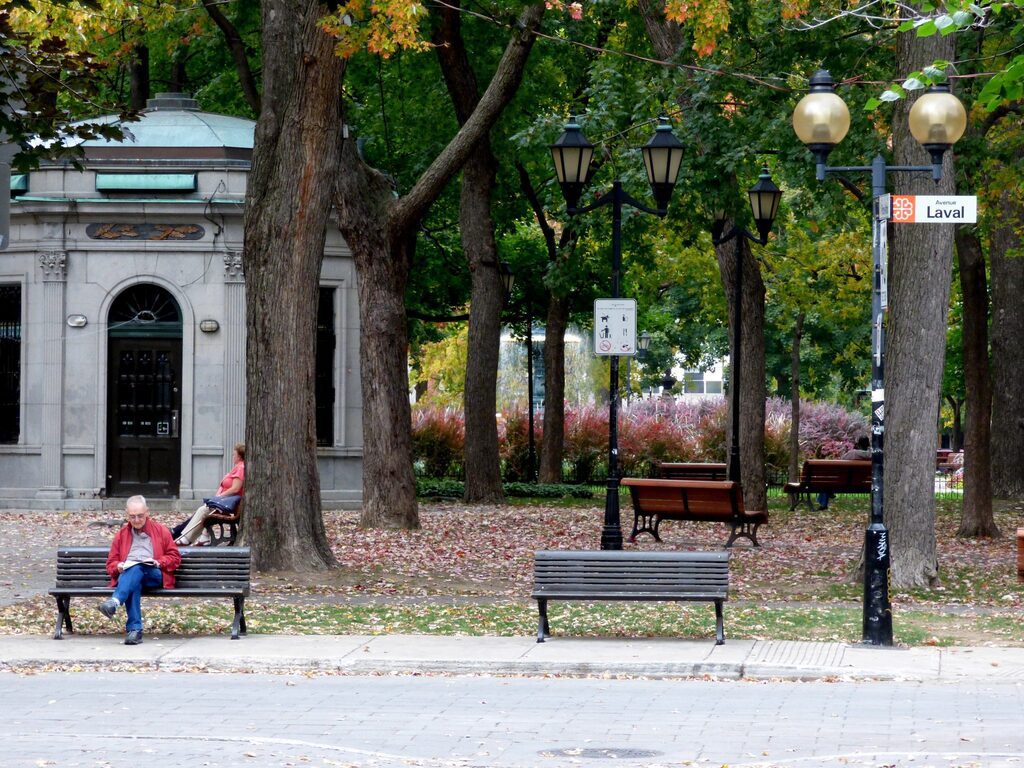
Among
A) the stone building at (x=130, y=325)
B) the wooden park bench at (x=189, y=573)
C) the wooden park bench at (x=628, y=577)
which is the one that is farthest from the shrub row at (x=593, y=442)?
the wooden park bench at (x=189, y=573)

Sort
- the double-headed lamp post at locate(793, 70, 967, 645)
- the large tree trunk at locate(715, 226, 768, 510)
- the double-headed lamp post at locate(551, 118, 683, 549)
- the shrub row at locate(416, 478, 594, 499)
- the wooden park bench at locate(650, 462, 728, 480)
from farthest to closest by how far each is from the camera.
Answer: the shrub row at locate(416, 478, 594, 499), the wooden park bench at locate(650, 462, 728, 480), the large tree trunk at locate(715, 226, 768, 510), the double-headed lamp post at locate(551, 118, 683, 549), the double-headed lamp post at locate(793, 70, 967, 645)

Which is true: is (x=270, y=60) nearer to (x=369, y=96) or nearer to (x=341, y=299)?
(x=341, y=299)

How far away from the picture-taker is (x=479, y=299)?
2978cm

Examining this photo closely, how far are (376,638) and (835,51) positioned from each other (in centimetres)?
1211

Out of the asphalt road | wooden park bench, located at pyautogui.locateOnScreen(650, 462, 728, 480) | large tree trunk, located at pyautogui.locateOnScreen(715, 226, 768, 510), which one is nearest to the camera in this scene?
the asphalt road

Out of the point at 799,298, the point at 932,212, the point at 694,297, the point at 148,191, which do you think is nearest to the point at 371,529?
the point at 148,191

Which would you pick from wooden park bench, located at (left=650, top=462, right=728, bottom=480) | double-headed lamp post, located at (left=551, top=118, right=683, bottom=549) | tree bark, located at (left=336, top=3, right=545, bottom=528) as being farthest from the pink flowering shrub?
double-headed lamp post, located at (left=551, top=118, right=683, bottom=549)

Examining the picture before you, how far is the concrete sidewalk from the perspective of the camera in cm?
1219

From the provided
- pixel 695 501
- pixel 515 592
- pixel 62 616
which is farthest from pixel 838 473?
pixel 62 616

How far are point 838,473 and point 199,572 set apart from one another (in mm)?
18560

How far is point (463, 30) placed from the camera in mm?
29531

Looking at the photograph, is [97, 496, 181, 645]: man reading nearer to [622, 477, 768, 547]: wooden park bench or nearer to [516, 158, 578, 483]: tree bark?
[622, 477, 768, 547]: wooden park bench

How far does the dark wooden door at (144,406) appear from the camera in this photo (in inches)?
1112

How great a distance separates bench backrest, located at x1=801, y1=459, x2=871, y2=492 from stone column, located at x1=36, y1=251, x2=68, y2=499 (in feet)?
45.1
